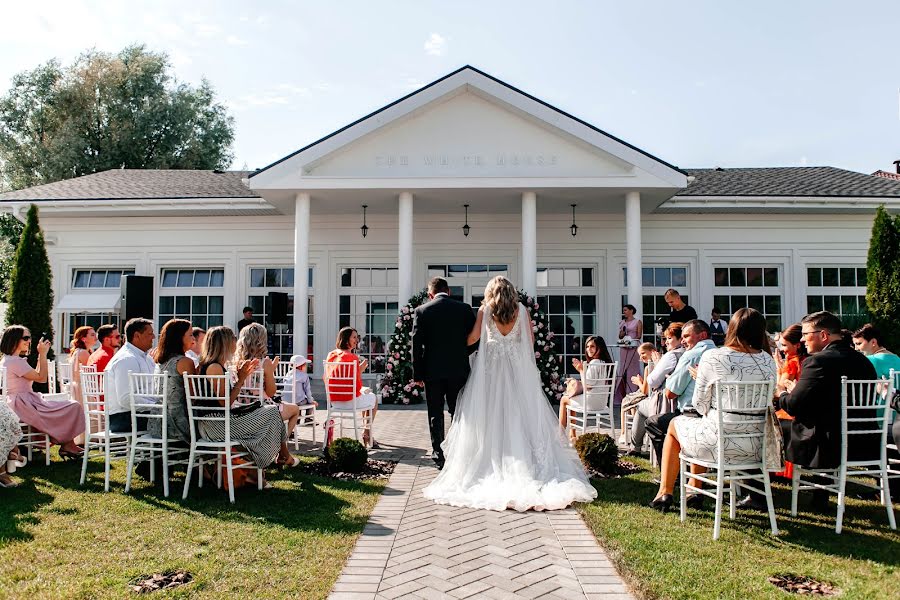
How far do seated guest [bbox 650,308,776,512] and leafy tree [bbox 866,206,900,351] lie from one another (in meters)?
9.25

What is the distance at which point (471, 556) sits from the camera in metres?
3.82

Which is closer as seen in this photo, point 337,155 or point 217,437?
point 217,437

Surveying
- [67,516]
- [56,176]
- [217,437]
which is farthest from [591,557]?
[56,176]

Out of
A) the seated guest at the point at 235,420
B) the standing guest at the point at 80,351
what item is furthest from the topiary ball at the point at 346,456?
the standing guest at the point at 80,351

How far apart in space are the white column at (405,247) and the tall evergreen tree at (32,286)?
693cm

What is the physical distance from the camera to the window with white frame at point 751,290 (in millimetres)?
14148

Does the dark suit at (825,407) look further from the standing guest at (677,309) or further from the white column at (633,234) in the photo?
the white column at (633,234)

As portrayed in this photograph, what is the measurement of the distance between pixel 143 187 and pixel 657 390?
13.2 meters

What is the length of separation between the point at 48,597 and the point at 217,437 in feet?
7.27

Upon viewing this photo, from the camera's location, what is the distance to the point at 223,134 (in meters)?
29.9

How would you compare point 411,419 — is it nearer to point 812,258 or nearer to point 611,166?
point 611,166

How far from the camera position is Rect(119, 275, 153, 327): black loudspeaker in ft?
43.0

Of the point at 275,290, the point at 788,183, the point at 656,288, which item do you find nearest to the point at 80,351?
the point at 275,290

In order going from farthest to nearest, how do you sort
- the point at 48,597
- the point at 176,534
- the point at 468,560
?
the point at 176,534, the point at 468,560, the point at 48,597
